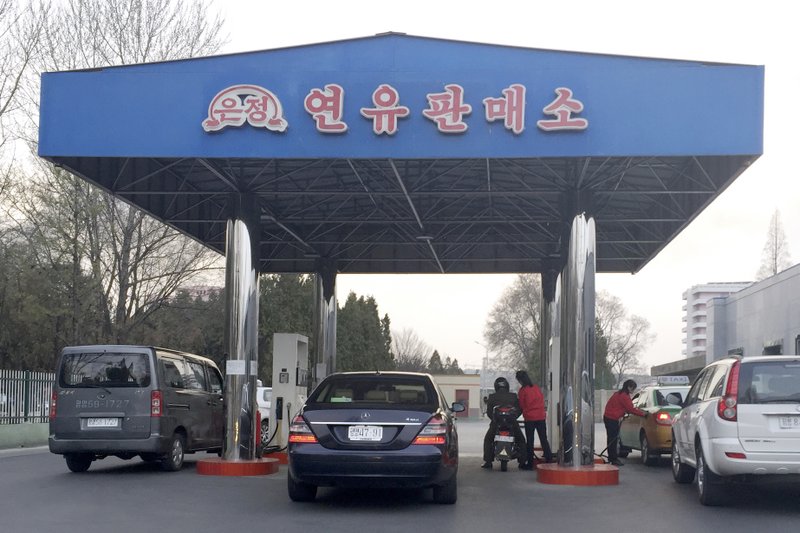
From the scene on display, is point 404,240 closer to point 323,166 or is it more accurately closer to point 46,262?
point 323,166

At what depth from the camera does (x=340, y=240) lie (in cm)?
2598

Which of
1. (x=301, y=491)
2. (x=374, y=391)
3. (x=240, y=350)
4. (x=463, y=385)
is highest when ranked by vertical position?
(x=240, y=350)

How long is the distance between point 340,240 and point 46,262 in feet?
59.0

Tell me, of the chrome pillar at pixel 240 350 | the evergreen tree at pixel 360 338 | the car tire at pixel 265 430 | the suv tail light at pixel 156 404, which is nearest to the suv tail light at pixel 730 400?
the chrome pillar at pixel 240 350

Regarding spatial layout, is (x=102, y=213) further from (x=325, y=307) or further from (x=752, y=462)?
(x=752, y=462)

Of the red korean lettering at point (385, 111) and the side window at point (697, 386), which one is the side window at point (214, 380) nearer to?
the red korean lettering at point (385, 111)

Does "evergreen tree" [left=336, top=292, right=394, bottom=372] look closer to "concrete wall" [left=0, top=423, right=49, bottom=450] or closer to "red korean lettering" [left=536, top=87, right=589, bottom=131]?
"concrete wall" [left=0, top=423, right=49, bottom=450]

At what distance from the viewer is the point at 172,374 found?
17.4m

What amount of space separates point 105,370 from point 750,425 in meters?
9.45

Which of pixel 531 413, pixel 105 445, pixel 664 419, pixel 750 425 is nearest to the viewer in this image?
pixel 750 425

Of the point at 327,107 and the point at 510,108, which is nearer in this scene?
the point at 510,108

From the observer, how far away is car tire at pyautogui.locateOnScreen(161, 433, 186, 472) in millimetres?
16969

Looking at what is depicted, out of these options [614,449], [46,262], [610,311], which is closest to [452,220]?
[614,449]

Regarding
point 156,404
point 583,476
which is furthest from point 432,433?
point 156,404
